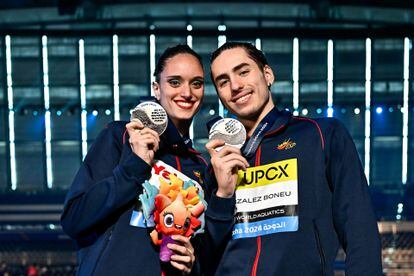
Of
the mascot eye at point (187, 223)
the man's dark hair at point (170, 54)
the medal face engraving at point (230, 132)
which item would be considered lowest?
the mascot eye at point (187, 223)

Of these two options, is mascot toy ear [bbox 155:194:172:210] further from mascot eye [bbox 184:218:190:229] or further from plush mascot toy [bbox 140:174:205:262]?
mascot eye [bbox 184:218:190:229]

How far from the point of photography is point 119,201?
2.66 m

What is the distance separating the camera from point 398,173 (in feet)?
83.2

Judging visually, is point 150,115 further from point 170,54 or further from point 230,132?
point 170,54

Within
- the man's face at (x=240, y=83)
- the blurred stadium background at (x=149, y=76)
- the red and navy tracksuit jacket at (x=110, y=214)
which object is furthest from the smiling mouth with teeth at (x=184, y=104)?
the blurred stadium background at (x=149, y=76)

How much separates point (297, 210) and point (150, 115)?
72 centimetres

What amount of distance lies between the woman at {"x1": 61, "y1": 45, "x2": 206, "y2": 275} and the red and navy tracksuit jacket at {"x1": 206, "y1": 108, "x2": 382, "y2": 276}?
21 cm

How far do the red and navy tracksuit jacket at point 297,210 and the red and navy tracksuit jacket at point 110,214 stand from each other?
308mm

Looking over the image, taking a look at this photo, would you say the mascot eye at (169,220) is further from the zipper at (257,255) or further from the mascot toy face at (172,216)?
the zipper at (257,255)

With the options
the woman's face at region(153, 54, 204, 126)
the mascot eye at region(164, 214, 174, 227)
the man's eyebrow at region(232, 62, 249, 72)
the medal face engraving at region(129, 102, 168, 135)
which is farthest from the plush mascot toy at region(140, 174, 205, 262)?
the man's eyebrow at region(232, 62, 249, 72)

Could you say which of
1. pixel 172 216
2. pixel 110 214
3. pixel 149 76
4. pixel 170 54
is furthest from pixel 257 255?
pixel 149 76

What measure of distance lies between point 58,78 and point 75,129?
2.15 metres

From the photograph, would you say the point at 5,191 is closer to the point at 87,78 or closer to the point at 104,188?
the point at 87,78

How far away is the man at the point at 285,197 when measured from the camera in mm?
2590
